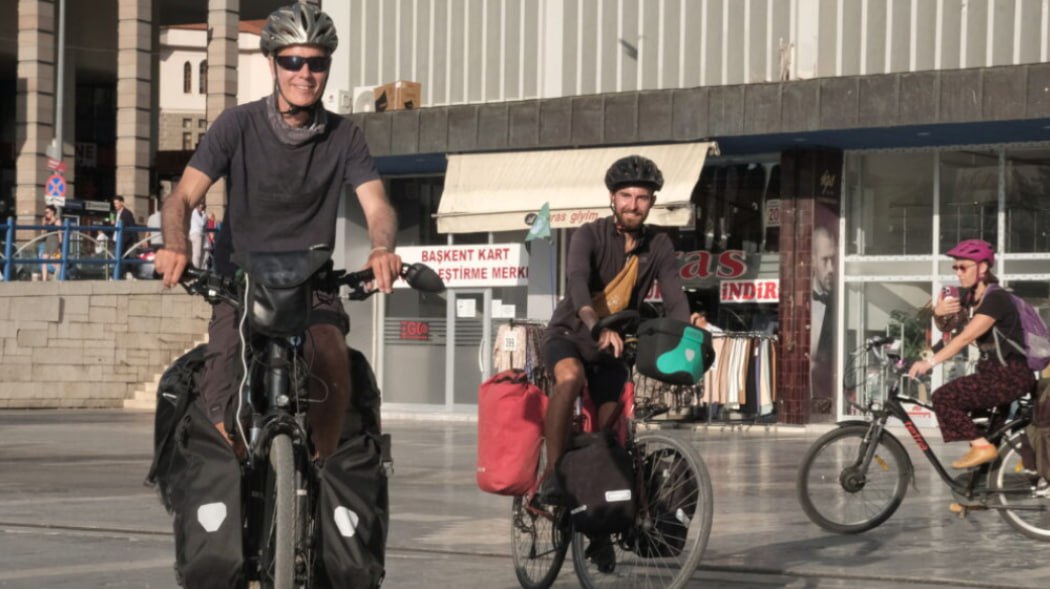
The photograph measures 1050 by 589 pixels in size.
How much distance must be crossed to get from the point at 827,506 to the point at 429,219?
59.7 ft

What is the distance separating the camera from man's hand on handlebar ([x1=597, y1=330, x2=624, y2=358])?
7.29 metres

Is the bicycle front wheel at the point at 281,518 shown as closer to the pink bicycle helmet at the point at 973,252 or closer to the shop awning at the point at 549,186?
the pink bicycle helmet at the point at 973,252

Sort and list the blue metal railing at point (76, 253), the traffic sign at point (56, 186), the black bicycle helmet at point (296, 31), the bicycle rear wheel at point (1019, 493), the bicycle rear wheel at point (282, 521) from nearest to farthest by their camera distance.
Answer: the bicycle rear wheel at point (282, 521) → the black bicycle helmet at point (296, 31) → the bicycle rear wheel at point (1019, 493) → the blue metal railing at point (76, 253) → the traffic sign at point (56, 186)

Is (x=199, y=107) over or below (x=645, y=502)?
over

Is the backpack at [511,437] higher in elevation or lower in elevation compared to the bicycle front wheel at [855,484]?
higher

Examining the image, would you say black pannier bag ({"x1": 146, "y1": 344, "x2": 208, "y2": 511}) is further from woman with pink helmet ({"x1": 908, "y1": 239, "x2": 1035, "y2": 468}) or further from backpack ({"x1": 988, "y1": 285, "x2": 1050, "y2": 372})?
backpack ({"x1": 988, "y1": 285, "x2": 1050, "y2": 372})

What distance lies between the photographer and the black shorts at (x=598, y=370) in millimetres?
7609

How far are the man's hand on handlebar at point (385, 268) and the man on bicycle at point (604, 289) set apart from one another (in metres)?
1.99

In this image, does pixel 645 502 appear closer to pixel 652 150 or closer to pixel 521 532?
pixel 521 532

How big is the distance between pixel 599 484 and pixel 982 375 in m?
3.79

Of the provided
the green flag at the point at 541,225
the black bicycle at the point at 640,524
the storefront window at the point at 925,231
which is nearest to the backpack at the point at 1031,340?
the black bicycle at the point at 640,524

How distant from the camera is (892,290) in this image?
2453 cm

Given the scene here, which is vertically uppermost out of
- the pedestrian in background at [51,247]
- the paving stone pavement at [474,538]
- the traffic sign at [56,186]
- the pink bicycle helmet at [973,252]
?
the traffic sign at [56,186]

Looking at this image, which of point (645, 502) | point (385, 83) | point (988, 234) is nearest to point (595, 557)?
point (645, 502)
